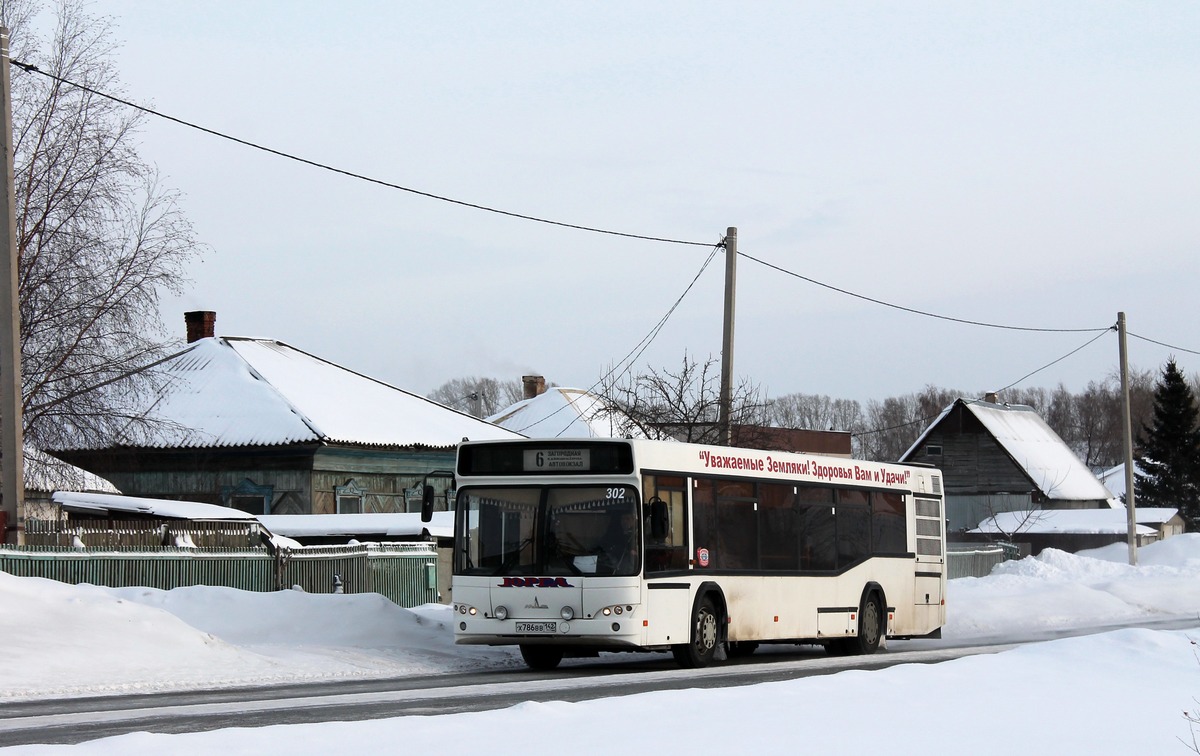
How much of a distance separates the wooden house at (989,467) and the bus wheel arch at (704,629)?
58.9 meters

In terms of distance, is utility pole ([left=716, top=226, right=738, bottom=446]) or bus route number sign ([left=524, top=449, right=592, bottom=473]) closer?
bus route number sign ([left=524, top=449, right=592, bottom=473])

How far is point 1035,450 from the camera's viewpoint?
8069 cm

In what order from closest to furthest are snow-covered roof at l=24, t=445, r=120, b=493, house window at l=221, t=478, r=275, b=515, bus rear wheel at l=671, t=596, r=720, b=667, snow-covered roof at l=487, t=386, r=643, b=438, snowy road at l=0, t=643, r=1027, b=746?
snowy road at l=0, t=643, r=1027, b=746 < bus rear wheel at l=671, t=596, r=720, b=667 < snow-covered roof at l=24, t=445, r=120, b=493 < house window at l=221, t=478, r=275, b=515 < snow-covered roof at l=487, t=386, r=643, b=438

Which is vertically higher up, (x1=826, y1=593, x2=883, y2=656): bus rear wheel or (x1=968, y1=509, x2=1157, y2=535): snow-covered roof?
(x1=968, y1=509, x2=1157, y2=535): snow-covered roof

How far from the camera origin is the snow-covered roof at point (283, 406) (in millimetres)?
40219

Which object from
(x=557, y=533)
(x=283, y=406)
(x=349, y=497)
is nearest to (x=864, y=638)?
(x=557, y=533)

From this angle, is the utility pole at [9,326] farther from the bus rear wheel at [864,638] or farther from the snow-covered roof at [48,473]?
the bus rear wheel at [864,638]

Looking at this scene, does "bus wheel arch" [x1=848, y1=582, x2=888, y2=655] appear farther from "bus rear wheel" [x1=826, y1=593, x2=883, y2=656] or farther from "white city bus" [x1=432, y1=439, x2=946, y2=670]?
"white city bus" [x1=432, y1=439, x2=946, y2=670]

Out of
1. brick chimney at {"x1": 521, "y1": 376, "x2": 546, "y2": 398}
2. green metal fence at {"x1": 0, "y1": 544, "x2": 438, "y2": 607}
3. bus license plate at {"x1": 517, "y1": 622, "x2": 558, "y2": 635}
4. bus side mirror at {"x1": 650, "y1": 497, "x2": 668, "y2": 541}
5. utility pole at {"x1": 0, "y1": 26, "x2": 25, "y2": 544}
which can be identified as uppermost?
brick chimney at {"x1": 521, "y1": 376, "x2": 546, "y2": 398}

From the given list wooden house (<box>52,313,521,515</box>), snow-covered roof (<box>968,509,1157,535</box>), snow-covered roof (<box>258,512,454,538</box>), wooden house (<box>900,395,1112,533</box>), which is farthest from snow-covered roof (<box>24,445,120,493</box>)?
wooden house (<box>900,395,1112,533</box>)

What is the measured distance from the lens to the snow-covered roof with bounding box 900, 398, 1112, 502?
7781cm

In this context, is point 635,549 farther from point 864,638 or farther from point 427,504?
point 864,638

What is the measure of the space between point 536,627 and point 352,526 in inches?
677

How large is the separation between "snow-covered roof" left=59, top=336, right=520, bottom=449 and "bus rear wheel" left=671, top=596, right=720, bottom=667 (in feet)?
71.8
